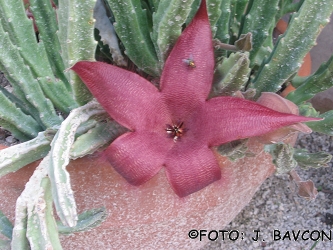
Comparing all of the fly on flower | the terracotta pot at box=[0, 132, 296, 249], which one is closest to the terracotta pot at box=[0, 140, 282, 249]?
the terracotta pot at box=[0, 132, 296, 249]

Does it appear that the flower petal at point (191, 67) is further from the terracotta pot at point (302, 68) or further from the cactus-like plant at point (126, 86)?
the terracotta pot at point (302, 68)

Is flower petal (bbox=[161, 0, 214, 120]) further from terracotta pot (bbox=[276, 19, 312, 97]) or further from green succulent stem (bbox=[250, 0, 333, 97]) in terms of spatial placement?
terracotta pot (bbox=[276, 19, 312, 97])

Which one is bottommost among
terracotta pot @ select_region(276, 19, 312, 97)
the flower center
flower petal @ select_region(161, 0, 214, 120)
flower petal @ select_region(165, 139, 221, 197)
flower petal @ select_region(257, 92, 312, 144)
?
terracotta pot @ select_region(276, 19, 312, 97)

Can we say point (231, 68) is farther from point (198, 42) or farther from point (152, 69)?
point (152, 69)

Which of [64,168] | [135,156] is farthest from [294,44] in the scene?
[64,168]

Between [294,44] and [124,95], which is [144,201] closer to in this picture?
[124,95]

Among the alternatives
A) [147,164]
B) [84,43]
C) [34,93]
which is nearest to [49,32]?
[34,93]

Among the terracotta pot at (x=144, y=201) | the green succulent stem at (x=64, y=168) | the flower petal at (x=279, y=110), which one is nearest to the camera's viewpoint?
the green succulent stem at (x=64, y=168)

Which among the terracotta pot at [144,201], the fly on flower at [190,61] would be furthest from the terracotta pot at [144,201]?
the fly on flower at [190,61]
